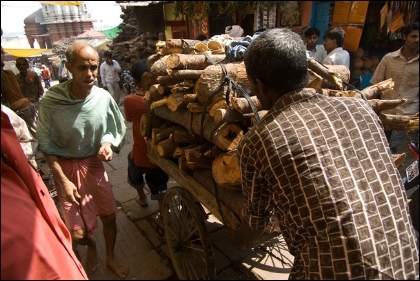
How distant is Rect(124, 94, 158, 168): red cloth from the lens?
3.29 metres

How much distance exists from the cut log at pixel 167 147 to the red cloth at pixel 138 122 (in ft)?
2.31

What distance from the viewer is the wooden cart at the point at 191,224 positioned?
6.84 feet

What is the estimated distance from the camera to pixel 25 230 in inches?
41.5

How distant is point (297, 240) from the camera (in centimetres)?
136

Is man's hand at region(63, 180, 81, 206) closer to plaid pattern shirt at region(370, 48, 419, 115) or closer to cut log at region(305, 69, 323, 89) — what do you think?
cut log at region(305, 69, 323, 89)

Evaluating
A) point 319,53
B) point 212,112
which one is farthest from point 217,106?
point 319,53

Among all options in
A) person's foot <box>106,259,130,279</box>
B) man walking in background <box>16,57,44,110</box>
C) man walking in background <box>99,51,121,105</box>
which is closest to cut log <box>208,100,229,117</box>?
person's foot <box>106,259,130,279</box>

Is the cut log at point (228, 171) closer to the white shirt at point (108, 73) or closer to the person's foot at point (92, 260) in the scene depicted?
the person's foot at point (92, 260)

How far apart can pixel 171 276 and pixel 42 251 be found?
1.80 meters

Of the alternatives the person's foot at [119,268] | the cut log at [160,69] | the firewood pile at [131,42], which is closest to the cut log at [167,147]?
the cut log at [160,69]

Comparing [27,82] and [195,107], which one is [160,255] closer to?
[195,107]

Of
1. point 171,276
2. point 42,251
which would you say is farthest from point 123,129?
point 42,251

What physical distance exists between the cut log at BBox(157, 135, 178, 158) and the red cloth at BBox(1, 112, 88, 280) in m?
1.27

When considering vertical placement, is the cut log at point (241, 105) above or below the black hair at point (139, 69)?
above
